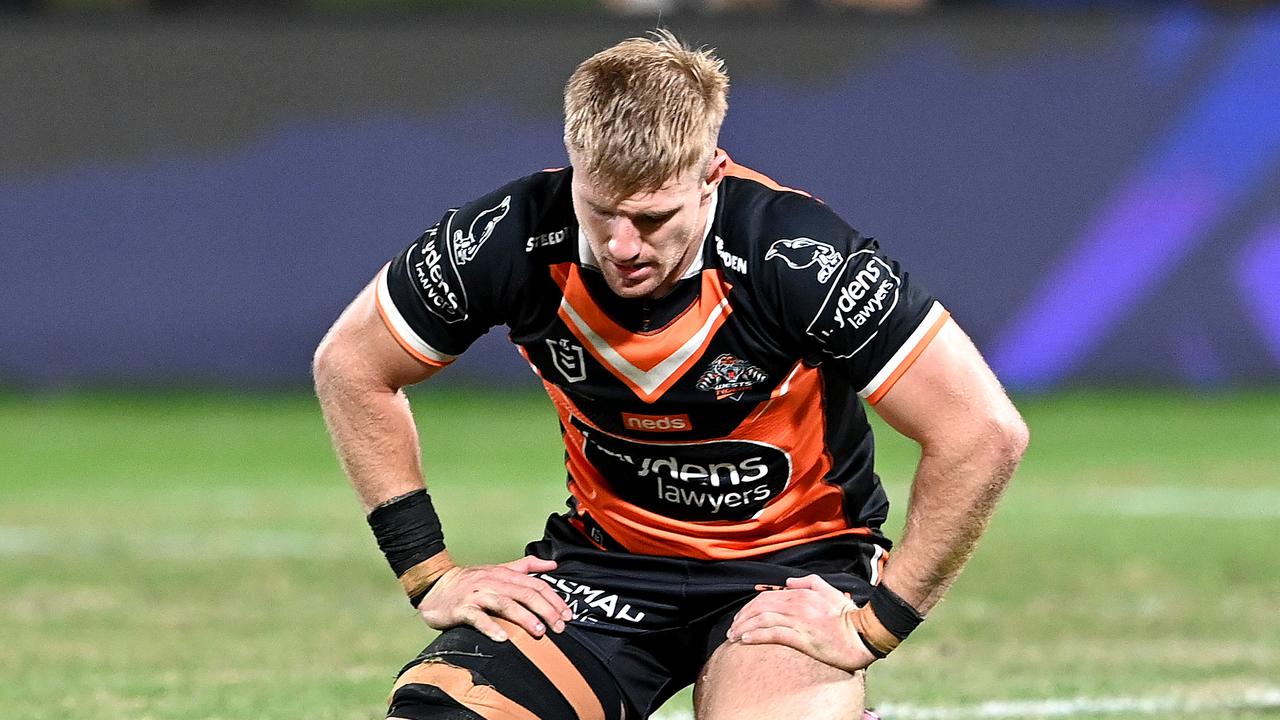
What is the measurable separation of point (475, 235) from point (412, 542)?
88cm

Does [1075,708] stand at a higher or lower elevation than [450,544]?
lower

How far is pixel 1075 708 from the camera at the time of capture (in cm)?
609

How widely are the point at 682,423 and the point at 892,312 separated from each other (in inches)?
25.5

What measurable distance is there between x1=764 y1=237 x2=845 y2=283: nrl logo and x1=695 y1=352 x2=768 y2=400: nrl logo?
30cm

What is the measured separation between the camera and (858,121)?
47.4 feet

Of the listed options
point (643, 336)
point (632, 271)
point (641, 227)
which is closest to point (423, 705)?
point (643, 336)

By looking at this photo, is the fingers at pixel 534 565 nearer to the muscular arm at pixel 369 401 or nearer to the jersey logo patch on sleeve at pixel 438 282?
the muscular arm at pixel 369 401

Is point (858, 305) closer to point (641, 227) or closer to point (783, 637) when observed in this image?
point (641, 227)

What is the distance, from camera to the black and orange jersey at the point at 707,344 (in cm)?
472

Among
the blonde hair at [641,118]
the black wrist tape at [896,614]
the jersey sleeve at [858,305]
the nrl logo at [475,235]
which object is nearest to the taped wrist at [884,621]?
the black wrist tape at [896,614]

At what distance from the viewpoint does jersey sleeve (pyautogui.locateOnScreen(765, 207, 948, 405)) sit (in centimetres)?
468

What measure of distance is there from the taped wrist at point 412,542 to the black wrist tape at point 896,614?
118 centimetres

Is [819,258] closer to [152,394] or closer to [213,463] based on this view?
[213,463]

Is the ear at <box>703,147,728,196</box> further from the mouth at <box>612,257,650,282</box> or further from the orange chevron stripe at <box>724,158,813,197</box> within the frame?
the mouth at <box>612,257,650,282</box>
